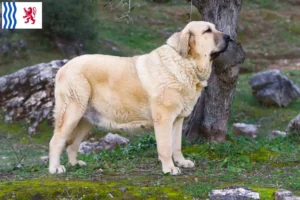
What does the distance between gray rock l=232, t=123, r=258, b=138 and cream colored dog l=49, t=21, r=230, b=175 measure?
7.18 metres

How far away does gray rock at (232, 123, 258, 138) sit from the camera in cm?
1492

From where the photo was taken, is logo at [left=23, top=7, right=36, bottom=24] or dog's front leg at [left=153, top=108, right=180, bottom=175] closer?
dog's front leg at [left=153, top=108, right=180, bottom=175]

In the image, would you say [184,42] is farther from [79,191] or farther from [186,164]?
[79,191]

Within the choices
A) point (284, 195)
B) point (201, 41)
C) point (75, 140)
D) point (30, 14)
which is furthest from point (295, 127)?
point (30, 14)

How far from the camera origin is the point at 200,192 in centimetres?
649

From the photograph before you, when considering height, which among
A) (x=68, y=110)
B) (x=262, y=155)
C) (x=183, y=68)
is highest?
(x=183, y=68)

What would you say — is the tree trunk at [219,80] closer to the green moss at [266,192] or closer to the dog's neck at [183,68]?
the dog's neck at [183,68]

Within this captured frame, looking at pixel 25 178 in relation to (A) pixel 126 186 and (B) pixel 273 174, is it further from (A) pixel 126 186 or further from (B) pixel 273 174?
(B) pixel 273 174

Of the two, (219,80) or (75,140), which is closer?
(75,140)

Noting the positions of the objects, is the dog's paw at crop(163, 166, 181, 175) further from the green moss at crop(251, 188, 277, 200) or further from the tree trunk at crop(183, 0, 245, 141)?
the tree trunk at crop(183, 0, 245, 141)

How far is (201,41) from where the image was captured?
7660mm

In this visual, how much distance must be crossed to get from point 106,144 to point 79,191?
22.8 feet

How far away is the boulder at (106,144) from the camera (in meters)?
13.1

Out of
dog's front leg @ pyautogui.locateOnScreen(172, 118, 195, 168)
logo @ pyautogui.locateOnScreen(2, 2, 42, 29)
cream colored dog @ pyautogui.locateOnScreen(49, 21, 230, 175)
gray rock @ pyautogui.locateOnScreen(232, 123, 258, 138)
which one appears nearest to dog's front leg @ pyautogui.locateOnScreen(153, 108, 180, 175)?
cream colored dog @ pyautogui.locateOnScreen(49, 21, 230, 175)
